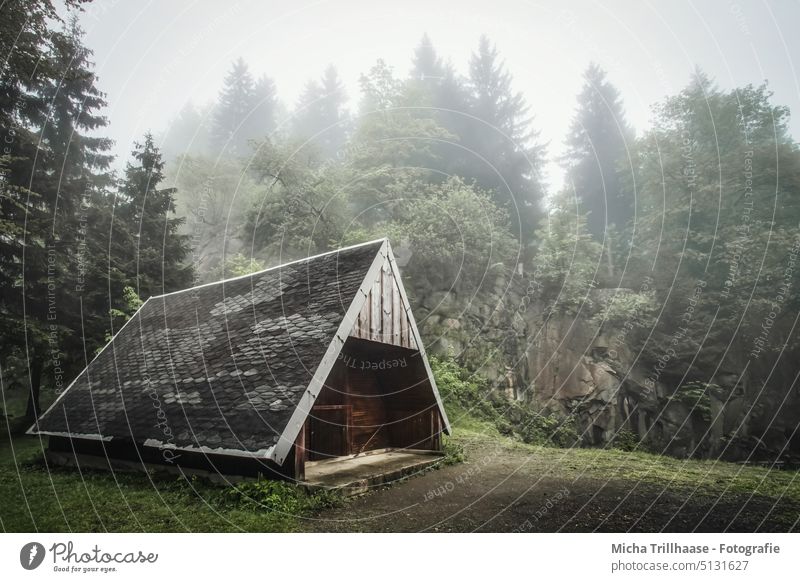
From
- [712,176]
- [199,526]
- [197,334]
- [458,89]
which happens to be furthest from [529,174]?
[199,526]

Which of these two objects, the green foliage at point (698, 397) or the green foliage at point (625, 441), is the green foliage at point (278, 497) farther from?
the green foliage at point (698, 397)

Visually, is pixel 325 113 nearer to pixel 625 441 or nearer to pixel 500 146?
pixel 500 146

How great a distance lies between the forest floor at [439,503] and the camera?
447 cm

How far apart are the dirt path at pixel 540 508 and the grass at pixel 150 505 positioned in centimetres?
47

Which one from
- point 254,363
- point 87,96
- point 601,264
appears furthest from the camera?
point 601,264

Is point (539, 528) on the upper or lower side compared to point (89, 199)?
lower

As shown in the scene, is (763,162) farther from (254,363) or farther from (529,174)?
(254,363)

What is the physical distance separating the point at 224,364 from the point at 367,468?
301 centimetres

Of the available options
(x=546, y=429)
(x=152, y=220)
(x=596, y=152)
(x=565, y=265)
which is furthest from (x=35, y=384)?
(x=596, y=152)

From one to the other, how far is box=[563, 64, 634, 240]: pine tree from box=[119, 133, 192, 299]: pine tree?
24.5 m

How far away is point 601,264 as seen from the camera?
73.8ft

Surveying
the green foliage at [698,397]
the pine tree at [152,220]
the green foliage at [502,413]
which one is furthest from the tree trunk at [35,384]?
the green foliage at [698,397]

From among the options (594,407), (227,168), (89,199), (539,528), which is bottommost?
(594,407)
